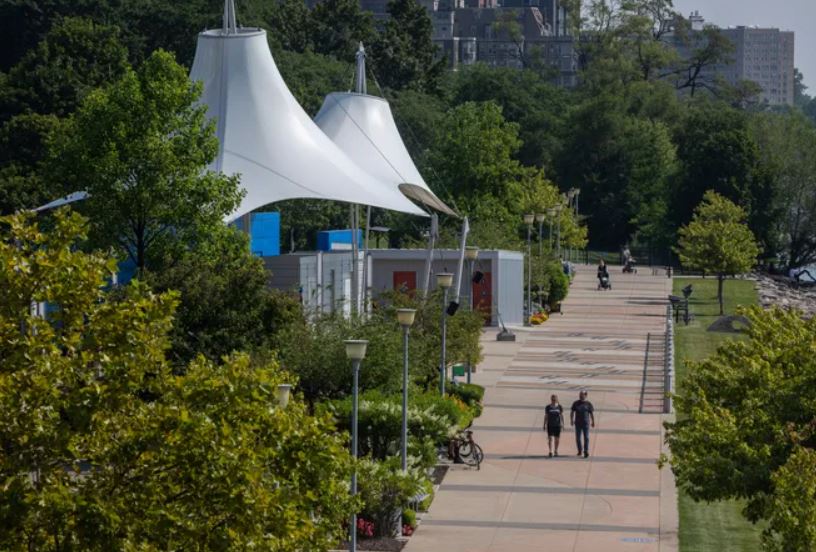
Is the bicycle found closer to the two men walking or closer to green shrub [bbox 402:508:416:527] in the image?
the two men walking

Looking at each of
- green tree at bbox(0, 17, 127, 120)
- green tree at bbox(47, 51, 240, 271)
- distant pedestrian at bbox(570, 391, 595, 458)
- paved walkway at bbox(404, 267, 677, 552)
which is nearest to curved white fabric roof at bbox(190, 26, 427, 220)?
green tree at bbox(47, 51, 240, 271)

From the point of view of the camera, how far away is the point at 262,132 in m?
45.0

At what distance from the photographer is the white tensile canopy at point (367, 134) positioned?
5491 cm

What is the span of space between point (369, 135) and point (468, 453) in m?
23.0

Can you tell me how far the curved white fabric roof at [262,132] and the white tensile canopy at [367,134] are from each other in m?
7.37

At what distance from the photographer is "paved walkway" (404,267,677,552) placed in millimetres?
28141

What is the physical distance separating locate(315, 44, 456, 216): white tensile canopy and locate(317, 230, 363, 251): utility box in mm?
6147

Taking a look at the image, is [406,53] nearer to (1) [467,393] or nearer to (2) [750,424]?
(1) [467,393]

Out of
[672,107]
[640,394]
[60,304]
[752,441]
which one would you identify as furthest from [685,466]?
[672,107]

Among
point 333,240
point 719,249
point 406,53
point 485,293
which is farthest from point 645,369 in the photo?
point 406,53

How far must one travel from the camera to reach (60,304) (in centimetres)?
1494

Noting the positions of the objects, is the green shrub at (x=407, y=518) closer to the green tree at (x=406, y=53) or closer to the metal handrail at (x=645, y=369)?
the metal handrail at (x=645, y=369)

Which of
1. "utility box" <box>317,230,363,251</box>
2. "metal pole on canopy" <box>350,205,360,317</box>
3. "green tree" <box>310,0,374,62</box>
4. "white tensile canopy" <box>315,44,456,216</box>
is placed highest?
"green tree" <box>310,0,374,62</box>

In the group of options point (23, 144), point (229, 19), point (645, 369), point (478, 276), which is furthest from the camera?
point (23, 144)
